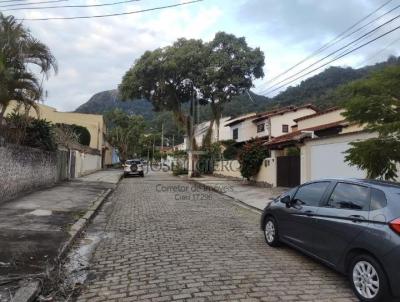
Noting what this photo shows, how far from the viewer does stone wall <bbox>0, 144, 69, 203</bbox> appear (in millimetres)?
13140

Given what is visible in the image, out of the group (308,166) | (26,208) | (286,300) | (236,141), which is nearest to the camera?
(286,300)

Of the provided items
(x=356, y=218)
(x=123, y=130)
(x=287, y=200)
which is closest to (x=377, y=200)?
(x=356, y=218)

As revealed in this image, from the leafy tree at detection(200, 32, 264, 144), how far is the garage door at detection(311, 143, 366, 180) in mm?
18902

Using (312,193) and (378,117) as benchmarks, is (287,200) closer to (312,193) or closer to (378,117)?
(312,193)

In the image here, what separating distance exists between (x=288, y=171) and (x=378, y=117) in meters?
13.3

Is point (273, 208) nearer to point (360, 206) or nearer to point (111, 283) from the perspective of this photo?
point (360, 206)

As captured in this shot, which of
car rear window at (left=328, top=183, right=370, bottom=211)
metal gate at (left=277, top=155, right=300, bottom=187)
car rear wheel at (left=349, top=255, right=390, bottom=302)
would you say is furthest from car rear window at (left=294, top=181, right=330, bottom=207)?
metal gate at (left=277, top=155, right=300, bottom=187)

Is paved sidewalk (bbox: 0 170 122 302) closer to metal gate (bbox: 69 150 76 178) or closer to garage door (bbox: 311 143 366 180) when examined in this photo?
garage door (bbox: 311 143 366 180)

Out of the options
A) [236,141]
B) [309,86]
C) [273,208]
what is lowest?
[273,208]

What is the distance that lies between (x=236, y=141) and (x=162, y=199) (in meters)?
30.0

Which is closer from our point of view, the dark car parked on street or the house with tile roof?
the dark car parked on street

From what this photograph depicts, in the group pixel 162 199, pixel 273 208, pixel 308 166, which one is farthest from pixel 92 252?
pixel 308 166

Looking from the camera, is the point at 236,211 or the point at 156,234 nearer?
the point at 156,234

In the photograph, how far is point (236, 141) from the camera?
46.7m
